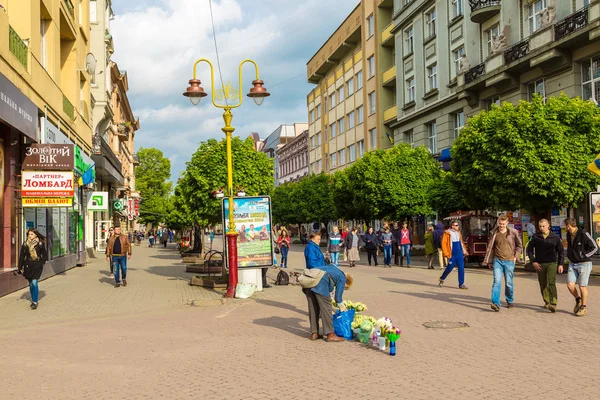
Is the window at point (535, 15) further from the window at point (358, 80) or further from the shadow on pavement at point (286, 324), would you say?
the window at point (358, 80)

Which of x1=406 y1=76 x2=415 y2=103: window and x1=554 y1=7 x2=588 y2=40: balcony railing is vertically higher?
x1=406 y1=76 x2=415 y2=103: window

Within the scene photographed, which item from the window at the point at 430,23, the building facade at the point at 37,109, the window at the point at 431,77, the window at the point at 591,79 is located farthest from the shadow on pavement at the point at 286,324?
the window at the point at 430,23

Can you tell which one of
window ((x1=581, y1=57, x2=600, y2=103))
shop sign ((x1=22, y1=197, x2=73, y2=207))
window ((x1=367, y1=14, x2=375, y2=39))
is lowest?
shop sign ((x1=22, y1=197, x2=73, y2=207))

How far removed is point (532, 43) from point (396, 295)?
56.2 feet

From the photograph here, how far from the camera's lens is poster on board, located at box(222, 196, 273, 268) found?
15359 millimetres

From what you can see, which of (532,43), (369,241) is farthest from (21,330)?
(532,43)

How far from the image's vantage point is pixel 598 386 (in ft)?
19.8

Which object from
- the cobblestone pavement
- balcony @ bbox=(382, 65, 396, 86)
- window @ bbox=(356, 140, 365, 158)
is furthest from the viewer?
window @ bbox=(356, 140, 365, 158)

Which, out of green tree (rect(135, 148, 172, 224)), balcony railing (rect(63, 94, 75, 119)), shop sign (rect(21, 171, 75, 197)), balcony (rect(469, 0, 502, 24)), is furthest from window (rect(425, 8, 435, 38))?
green tree (rect(135, 148, 172, 224))

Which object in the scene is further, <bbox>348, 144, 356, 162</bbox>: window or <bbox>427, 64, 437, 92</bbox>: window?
<bbox>348, 144, 356, 162</bbox>: window

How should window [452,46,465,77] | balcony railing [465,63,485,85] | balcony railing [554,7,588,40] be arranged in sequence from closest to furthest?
1. balcony railing [554,7,588,40]
2. balcony railing [465,63,485,85]
3. window [452,46,465,77]

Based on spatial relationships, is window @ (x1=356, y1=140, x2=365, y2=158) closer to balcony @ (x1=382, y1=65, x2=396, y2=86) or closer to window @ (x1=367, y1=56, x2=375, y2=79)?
window @ (x1=367, y1=56, x2=375, y2=79)

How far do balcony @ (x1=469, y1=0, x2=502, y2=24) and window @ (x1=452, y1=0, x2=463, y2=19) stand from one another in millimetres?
3062

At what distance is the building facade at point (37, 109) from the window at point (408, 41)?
23.2 metres
